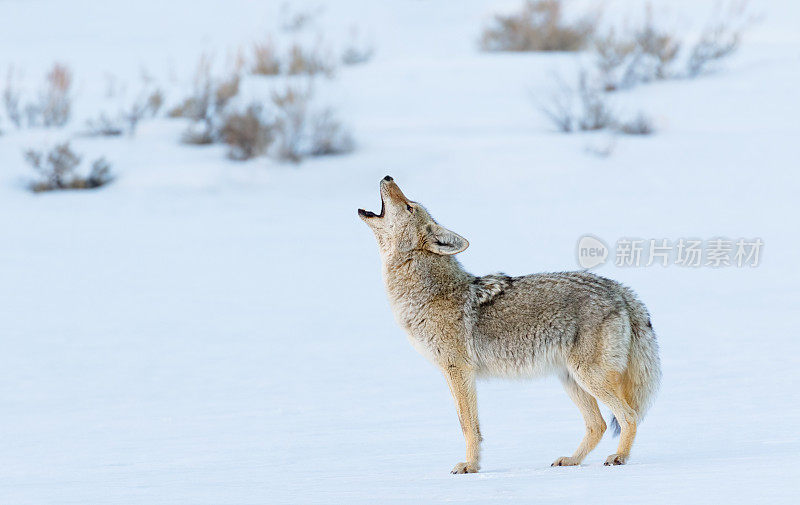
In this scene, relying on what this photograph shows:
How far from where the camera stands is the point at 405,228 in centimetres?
558

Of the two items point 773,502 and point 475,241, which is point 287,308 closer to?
point 475,241

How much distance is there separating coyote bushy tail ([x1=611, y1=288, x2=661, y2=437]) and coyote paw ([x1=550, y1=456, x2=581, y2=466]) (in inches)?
10.3

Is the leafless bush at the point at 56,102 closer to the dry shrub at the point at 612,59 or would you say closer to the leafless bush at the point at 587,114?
the leafless bush at the point at 587,114


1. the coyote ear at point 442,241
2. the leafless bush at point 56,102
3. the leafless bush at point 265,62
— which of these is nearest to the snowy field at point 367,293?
the leafless bush at point 56,102

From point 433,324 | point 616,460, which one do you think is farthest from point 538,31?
point 616,460

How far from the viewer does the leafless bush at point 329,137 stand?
1622 centimetres

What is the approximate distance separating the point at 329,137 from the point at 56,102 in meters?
4.67

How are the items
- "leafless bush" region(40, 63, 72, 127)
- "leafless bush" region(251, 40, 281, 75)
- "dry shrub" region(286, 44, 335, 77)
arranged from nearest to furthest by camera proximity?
"leafless bush" region(40, 63, 72, 127)
"dry shrub" region(286, 44, 335, 77)
"leafless bush" region(251, 40, 281, 75)

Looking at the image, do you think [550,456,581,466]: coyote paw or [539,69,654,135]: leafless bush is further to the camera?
[539,69,654,135]: leafless bush

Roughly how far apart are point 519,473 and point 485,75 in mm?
16112

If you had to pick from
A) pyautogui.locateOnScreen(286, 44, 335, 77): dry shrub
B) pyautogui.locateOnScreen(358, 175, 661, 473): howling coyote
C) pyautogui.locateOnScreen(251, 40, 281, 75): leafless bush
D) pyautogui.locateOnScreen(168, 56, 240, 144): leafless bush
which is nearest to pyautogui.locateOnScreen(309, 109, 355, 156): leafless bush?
pyautogui.locateOnScreen(168, 56, 240, 144): leafless bush

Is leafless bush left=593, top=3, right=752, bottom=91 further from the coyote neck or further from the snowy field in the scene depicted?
the coyote neck

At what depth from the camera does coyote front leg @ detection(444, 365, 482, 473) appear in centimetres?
527

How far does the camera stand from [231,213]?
14.9 meters
